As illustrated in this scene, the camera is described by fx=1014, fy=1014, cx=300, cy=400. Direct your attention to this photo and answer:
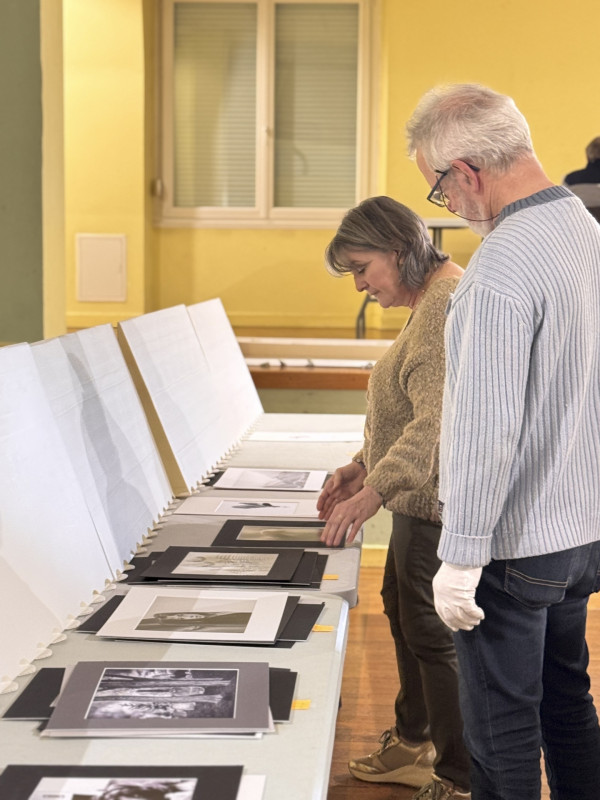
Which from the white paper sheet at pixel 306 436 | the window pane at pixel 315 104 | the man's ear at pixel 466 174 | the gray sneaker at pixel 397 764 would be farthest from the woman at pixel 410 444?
the window pane at pixel 315 104

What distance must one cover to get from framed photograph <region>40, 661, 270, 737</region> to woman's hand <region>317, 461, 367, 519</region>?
0.83 metres

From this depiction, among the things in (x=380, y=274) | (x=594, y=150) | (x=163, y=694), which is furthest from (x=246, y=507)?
(x=594, y=150)

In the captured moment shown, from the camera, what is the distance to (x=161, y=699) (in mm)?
1224

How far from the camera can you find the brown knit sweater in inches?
74.4

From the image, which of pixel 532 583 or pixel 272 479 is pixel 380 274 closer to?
pixel 272 479

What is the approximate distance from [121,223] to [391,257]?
238 inches

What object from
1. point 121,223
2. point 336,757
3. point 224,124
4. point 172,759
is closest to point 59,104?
point 336,757

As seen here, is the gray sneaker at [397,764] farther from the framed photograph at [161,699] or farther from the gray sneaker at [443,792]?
the framed photograph at [161,699]

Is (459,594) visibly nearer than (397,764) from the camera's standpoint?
Yes

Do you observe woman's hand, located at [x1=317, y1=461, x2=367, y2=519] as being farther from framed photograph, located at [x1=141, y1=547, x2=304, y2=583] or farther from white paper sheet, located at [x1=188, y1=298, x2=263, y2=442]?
white paper sheet, located at [x1=188, y1=298, x2=263, y2=442]

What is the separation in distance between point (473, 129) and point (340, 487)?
3.13ft

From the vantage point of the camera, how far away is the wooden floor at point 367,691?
7.82 feet

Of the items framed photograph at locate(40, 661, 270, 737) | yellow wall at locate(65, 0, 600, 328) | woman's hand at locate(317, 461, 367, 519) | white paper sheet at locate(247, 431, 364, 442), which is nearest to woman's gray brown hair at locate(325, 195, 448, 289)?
woman's hand at locate(317, 461, 367, 519)

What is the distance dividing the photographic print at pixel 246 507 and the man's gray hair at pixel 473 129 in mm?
934
